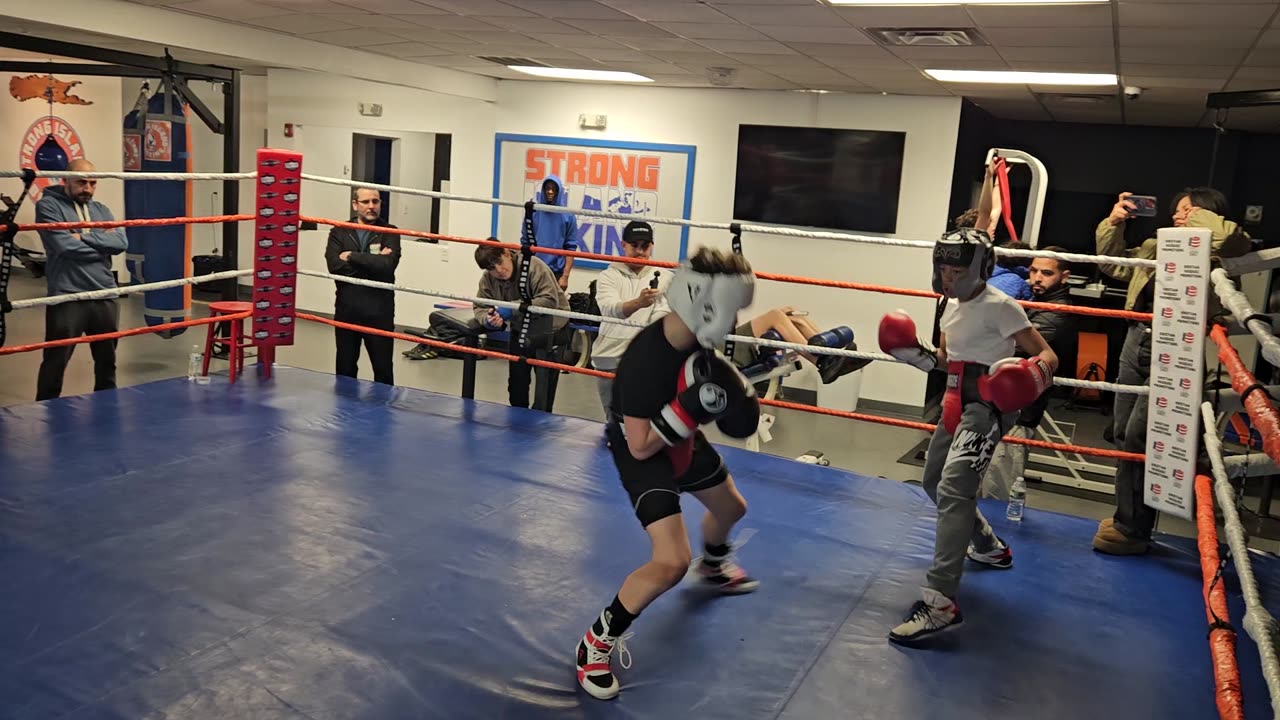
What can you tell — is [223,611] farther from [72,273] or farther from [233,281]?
[233,281]

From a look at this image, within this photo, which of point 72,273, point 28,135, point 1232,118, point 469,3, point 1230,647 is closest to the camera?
point 1230,647

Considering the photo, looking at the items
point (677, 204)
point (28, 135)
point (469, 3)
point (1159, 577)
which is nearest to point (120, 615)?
point (1159, 577)

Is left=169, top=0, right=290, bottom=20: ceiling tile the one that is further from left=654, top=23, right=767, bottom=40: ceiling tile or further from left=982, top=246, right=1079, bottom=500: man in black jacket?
left=982, top=246, right=1079, bottom=500: man in black jacket

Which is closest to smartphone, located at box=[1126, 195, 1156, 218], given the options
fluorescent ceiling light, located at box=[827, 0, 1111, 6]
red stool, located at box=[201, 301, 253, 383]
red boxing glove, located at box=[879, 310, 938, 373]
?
fluorescent ceiling light, located at box=[827, 0, 1111, 6]

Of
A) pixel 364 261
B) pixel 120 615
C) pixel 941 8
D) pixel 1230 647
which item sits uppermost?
pixel 941 8

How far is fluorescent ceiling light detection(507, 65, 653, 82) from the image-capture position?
7.43 meters

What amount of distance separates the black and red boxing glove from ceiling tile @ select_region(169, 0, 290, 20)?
4.37 metres

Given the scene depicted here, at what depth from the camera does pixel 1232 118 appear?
25.2ft

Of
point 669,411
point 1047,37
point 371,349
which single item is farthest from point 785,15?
point 669,411

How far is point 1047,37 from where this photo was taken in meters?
4.57

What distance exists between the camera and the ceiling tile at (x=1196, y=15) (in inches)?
146

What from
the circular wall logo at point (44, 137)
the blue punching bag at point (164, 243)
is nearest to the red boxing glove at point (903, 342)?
the blue punching bag at point (164, 243)

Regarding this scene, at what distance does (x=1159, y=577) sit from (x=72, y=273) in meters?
4.53

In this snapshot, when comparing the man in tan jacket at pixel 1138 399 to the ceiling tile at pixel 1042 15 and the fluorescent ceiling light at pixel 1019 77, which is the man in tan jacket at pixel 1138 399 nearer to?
the ceiling tile at pixel 1042 15
